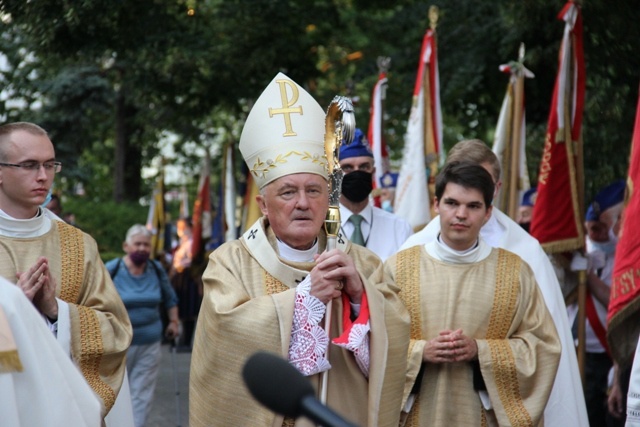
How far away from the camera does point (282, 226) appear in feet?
15.4

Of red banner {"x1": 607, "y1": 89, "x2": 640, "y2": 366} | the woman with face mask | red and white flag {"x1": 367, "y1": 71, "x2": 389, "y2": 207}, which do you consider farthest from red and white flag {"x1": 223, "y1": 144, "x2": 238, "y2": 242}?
red banner {"x1": 607, "y1": 89, "x2": 640, "y2": 366}

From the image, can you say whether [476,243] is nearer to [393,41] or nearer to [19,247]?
[19,247]

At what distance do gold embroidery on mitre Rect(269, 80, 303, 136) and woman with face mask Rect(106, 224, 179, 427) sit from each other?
552cm

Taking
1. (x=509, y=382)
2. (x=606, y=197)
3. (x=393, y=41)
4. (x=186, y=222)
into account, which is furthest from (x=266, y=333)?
(x=186, y=222)

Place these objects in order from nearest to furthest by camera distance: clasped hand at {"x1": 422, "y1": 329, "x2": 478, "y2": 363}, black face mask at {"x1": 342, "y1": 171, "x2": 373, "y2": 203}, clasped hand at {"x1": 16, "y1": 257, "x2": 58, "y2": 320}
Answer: clasped hand at {"x1": 16, "y1": 257, "x2": 58, "y2": 320} < clasped hand at {"x1": 422, "y1": 329, "x2": 478, "y2": 363} < black face mask at {"x1": 342, "y1": 171, "x2": 373, "y2": 203}

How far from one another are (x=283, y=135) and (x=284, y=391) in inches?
98.6

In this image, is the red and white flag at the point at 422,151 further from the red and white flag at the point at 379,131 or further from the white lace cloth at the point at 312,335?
the white lace cloth at the point at 312,335

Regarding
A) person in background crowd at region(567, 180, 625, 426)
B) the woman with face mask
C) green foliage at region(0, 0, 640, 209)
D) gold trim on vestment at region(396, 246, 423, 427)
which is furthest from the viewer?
green foliage at region(0, 0, 640, 209)

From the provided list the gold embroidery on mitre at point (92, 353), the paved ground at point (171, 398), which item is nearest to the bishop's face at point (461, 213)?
the gold embroidery on mitre at point (92, 353)

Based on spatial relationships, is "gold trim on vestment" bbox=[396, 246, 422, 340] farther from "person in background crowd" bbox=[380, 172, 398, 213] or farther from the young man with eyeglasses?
"person in background crowd" bbox=[380, 172, 398, 213]

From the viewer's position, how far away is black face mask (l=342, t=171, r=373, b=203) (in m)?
7.18

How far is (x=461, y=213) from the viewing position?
551cm

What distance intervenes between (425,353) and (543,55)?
25.8 feet

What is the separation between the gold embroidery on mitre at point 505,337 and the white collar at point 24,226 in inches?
90.9
